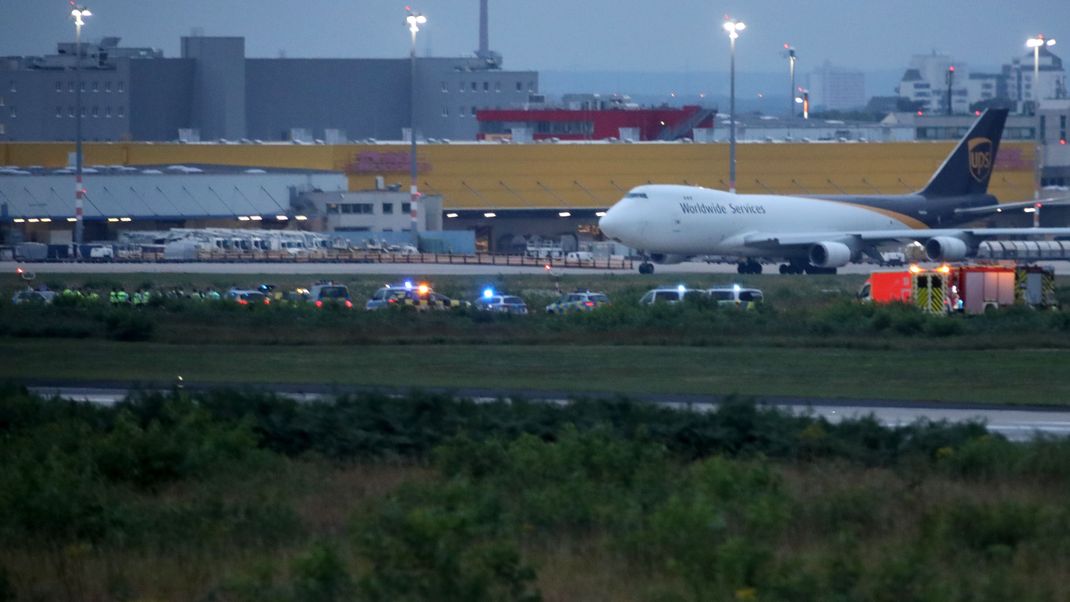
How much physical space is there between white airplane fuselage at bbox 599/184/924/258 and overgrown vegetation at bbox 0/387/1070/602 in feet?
139

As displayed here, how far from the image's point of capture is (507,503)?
14.3 metres

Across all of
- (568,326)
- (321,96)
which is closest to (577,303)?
(568,326)

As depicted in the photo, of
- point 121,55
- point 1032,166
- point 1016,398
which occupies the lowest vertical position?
point 1016,398

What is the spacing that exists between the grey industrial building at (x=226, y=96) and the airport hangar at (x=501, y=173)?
18.0m

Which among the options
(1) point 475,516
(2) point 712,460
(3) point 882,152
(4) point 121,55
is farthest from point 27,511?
(4) point 121,55

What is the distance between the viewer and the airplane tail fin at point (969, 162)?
7381 cm

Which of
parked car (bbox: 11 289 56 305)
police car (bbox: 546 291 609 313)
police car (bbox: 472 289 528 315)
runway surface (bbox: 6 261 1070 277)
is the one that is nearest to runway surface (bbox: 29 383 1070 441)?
police car (bbox: 546 291 609 313)

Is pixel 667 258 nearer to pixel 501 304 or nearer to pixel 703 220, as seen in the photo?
pixel 703 220

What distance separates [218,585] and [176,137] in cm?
12506

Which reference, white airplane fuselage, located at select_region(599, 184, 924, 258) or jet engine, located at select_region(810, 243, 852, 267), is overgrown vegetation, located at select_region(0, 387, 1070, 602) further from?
jet engine, located at select_region(810, 243, 852, 267)

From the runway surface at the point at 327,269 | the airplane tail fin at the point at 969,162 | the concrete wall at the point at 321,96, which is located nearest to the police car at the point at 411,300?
the runway surface at the point at 327,269

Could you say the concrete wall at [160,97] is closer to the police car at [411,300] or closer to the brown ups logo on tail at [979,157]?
the brown ups logo on tail at [979,157]

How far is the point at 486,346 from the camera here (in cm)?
3494

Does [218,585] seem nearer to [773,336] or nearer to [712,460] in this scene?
[712,460]
